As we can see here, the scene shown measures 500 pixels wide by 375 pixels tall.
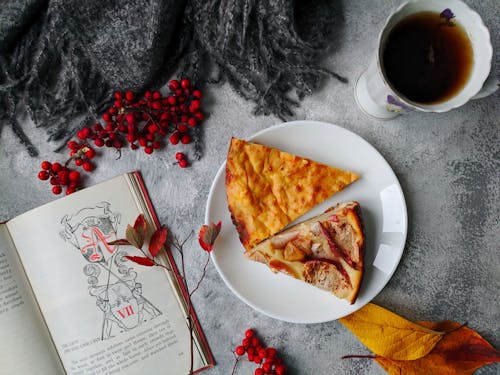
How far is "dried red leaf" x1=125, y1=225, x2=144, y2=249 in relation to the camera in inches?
59.0

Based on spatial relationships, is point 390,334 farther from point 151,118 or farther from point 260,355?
point 151,118

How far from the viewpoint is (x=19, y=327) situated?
1484 millimetres

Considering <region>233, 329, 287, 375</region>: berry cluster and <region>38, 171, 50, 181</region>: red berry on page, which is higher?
<region>38, 171, 50, 181</region>: red berry on page

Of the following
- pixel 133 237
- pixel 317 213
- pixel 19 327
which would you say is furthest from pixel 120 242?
pixel 317 213

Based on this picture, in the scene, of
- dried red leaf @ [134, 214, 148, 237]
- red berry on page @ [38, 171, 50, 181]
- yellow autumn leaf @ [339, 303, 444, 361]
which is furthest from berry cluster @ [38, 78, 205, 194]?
yellow autumn leaf @ [339, 303, 444, 361]

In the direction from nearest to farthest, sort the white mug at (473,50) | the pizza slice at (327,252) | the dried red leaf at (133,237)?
the white mug at (473,50) < the pizza slice at (327,252) < the dried red leaf at (133,237)

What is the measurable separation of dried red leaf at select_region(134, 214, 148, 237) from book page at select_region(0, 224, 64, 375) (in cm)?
39

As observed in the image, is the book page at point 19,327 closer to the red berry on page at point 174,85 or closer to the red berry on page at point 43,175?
the red berry on page at point 43,175

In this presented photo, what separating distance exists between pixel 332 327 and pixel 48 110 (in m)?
1.18

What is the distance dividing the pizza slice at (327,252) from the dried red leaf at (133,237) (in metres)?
0.37

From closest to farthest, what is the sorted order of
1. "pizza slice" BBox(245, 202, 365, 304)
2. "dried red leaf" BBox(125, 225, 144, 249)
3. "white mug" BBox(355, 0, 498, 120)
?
"white mug" BBox(355, 0, 498, 120)
"pizza slice" BBox(245, 202, 365, 304)
"dried red leaf" BBox(125, 225, 144, 249)

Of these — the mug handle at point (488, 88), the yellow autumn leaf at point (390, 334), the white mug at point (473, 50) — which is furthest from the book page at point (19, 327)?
the mug handle at point (488, 88)

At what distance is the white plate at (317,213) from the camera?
1460 mm

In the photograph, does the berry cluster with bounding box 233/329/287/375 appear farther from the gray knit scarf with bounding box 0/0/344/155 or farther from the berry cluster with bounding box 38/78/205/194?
the gray knit scarf with bounding box 0/0/344/155
